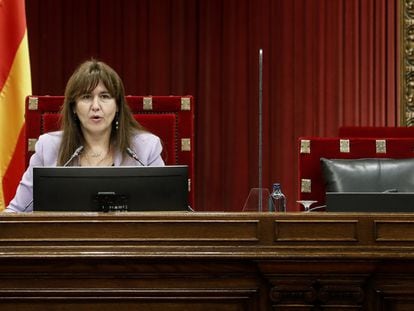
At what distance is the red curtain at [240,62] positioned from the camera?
4.63 meters

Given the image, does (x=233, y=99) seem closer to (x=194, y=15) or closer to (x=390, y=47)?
(x=194, y=15)

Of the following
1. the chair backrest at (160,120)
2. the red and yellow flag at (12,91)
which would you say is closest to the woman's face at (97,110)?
the chair backrest at (160,120)

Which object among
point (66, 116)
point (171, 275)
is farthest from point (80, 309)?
point (66, 116)

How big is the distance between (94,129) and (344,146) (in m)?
0.92

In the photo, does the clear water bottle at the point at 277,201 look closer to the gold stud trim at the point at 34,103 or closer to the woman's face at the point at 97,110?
the woman's face at the point at 97,110

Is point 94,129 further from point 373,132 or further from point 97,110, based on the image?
point 373,132

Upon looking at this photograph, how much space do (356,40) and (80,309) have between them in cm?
371

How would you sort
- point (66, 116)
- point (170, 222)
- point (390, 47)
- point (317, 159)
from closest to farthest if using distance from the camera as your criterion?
point (170, 222) < point (66, 116) < point (317, 159) < point (390, 47)

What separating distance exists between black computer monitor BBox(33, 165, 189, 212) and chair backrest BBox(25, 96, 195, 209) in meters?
0.89

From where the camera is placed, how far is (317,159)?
2486 mm

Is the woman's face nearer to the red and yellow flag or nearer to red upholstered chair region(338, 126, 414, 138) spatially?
the red and yellow flag

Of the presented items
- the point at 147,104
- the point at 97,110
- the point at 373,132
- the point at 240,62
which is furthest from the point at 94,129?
the point at 240,62

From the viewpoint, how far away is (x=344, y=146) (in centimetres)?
248

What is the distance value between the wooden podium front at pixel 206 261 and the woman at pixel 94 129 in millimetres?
976
